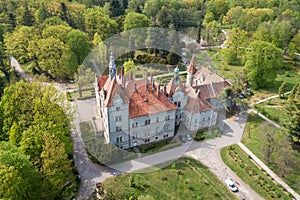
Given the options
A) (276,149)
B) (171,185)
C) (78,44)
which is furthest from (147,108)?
(78,44)

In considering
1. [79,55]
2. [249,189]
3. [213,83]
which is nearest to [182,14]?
[79,55]

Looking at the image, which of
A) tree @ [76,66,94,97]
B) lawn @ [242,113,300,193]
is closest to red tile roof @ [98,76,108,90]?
tree @ [76,66,94,97]

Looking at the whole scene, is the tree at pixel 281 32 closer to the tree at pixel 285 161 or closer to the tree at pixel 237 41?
the tree at pixel 237 41

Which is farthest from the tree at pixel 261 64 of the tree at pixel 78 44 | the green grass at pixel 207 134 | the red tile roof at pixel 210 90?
the tree at pixel 78 44

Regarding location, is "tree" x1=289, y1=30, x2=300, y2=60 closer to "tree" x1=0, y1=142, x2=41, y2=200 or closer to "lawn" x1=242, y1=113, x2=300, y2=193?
"lawn" x1=242, y1=113, x2=300, y2=193

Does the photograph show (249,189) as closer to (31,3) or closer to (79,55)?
(79,55)

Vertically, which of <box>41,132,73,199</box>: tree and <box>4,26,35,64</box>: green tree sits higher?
<box>4,26,35,64</box>: green tree
